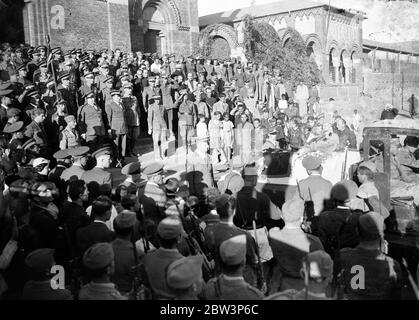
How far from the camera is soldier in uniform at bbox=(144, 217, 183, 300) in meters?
3.30

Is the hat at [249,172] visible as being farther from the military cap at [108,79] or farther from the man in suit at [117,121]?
the military cap at [108,79]

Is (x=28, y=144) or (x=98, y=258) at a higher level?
(x=28, y=144)

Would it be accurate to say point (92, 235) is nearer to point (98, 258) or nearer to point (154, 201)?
point (98, 258)

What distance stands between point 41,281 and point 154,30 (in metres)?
22.6

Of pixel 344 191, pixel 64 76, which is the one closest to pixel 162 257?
pixel 344 191

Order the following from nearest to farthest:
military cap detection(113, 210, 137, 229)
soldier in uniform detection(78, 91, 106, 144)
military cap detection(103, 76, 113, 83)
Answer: military cap detection(113, 210, 137, 229) < soldier in uniform detection(78, 91, 106, 144) < military cap detection(103, 76, 113, 83)

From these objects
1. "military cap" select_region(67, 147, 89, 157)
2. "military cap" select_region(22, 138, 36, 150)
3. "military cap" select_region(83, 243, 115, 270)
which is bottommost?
"military cap" select_region(83, 243, 115, 270)

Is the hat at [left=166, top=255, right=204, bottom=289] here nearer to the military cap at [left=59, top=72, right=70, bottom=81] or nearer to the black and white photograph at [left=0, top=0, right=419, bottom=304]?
the black and white photograph at [left=0, top=0, right=419, bottom=304]

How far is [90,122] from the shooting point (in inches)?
353

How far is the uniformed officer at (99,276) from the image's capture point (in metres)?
3.04

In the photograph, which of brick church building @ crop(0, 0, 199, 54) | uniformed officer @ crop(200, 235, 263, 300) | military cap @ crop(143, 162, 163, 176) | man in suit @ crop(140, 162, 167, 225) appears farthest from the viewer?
brick church building @ crop(0, 0, 199, 54)

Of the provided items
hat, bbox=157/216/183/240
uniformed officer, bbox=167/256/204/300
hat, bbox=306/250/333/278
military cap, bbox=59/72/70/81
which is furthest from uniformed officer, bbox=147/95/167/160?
hat, bbox=306/250/333/278

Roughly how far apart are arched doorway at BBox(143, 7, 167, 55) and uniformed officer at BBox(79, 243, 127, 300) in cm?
2182
